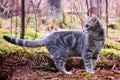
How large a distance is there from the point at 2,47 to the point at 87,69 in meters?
0.83

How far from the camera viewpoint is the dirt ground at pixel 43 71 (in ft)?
7.18

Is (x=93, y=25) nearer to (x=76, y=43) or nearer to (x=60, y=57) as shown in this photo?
(x=76, y=43)

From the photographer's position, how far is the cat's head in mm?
2277

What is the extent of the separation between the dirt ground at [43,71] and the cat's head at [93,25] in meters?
0.36

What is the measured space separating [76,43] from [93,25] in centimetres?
23

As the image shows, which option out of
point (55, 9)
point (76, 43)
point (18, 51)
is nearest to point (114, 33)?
point (55, 9)

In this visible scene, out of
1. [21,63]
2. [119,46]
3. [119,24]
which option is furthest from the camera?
[119,24]

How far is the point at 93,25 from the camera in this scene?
228 centimetres

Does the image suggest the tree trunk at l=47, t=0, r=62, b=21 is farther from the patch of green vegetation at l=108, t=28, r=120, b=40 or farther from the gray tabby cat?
the gray tabby cat

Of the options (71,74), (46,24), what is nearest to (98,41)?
(71,74)

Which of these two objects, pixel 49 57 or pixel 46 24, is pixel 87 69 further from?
pixel 46 24

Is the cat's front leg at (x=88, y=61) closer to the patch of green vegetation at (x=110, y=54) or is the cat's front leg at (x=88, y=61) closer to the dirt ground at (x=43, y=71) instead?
the dirt ground at (x=43, y=71)

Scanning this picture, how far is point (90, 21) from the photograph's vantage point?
2305 millimetres

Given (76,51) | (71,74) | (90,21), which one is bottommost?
(71,74)
